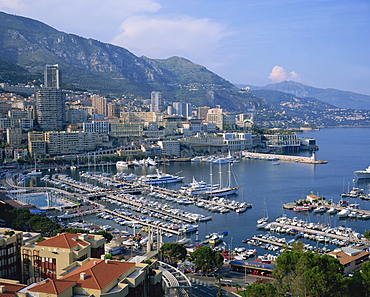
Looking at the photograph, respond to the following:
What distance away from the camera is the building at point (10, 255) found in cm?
878

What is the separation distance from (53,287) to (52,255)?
2110 millimetres

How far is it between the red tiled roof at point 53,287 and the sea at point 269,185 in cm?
836

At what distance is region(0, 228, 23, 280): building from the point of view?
8781 mm

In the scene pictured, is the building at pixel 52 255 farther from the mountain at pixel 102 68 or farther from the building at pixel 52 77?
the mountain at pixel 102 68

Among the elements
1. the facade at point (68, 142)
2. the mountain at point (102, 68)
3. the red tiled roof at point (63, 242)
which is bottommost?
the red tiled roof at point (63, 242)

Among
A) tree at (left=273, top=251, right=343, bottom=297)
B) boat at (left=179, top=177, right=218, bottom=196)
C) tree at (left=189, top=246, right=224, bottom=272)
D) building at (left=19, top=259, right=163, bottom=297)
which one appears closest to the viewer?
building at (left=19, top=259, right=163, bottom=297)

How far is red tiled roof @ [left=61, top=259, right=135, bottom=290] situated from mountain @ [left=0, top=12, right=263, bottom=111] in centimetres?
6586

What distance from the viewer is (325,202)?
66.1 ft

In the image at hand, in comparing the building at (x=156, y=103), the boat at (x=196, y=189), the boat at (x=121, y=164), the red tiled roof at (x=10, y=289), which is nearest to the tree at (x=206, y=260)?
the red tiled roof at (x=10, y=289)

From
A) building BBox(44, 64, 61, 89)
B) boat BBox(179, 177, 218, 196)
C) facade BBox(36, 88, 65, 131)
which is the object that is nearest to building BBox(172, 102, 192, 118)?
building BBox(44, 64, 61, 89)

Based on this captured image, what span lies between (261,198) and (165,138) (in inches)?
958

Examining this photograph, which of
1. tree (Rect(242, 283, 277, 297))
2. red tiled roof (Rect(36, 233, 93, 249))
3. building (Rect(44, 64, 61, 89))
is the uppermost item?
building (Rect(44, 64, 61, 89))

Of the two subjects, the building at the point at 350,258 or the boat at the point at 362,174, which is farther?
the boat at the point at 362,174

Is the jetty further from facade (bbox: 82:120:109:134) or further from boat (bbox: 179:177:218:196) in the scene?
boat (bbox: 179:177:218:196)
